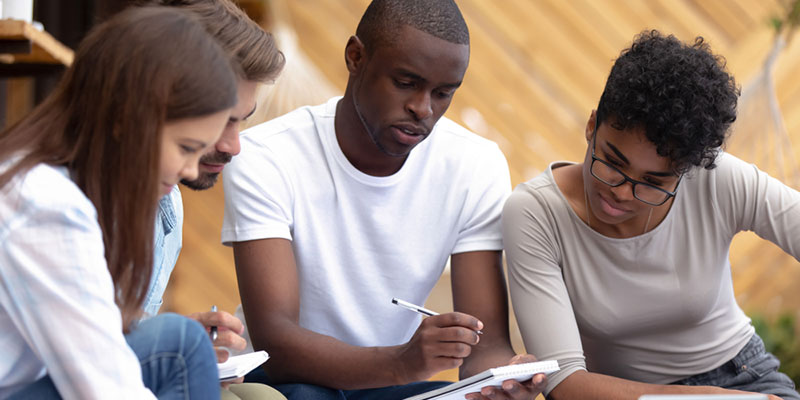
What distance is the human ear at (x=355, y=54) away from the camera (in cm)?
170

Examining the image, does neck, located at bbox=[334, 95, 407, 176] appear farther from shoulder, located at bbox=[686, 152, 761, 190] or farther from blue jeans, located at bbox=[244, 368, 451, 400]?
shoulder, located at bbox=[686, 152, 761, 190]

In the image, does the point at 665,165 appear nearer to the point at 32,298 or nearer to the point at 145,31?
the point at 145,31

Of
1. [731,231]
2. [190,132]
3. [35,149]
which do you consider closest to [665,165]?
[731,231]

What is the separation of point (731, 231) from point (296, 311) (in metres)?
0.82

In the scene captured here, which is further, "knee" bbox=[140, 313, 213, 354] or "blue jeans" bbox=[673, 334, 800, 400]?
"blue jeans" bbox=[673, 334, 800, 400]

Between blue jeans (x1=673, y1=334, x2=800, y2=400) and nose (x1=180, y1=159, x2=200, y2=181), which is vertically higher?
nose (x1=180, y1=159, x2=200, y2=181)

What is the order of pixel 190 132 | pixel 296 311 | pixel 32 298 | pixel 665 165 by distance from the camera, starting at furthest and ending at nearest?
pixel 296 311 < pixel 665 165 < pixel 190 132 < pixel 32 298

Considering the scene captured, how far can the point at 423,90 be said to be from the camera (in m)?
1.60

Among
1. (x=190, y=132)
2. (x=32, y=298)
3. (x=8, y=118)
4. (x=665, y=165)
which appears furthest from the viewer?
(x=8, y=118)

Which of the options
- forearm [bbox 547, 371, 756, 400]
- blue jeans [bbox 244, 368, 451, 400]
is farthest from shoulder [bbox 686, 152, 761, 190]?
blue jeans [bbox 244, 368, 451, 400]

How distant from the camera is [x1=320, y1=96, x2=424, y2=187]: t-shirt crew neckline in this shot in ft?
5.71

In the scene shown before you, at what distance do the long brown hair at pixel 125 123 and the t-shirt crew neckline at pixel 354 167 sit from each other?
0.68m

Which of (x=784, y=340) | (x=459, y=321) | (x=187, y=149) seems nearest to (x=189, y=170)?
(x=187, y=149)

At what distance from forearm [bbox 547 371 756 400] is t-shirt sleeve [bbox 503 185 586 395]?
2cm
